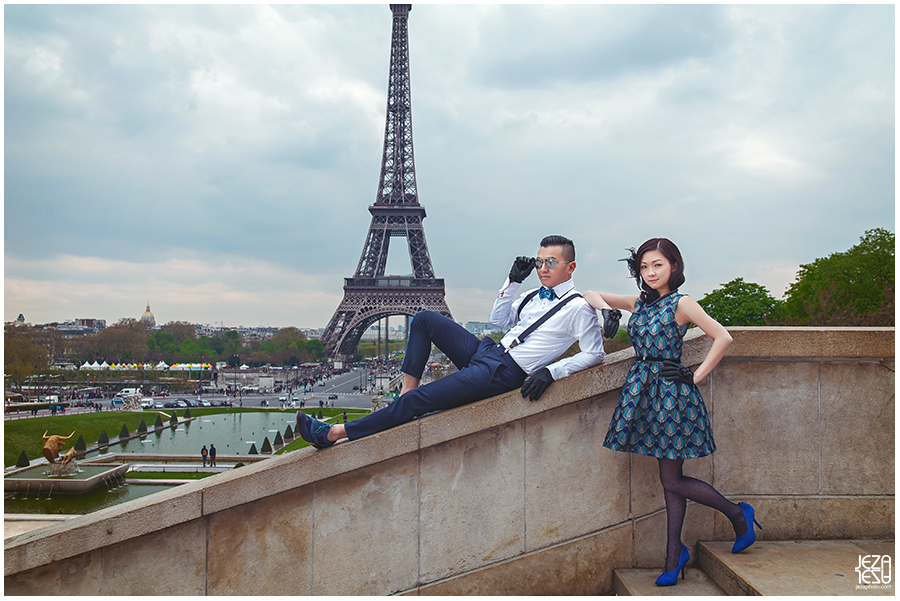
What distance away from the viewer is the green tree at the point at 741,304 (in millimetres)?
29562

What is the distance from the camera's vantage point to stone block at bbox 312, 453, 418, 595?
4086mm

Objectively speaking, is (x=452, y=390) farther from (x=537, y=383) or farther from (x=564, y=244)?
(x=564, y=244)

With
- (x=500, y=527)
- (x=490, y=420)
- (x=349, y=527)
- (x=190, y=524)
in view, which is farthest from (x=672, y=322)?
(x=190, y=524)

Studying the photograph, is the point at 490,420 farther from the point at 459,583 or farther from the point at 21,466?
the point at 21,466

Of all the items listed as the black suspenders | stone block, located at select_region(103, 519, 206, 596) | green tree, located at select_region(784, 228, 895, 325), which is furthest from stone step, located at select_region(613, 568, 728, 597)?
green tree, located at select_region(784, 228, 895, 325)

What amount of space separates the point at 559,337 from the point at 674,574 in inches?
71.6

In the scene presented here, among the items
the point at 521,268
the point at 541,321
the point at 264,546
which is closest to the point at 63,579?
the point at 264,546

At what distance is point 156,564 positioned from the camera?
13.1 ft

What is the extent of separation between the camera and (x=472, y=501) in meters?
4.13

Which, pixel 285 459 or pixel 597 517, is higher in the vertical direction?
pixel 285 459

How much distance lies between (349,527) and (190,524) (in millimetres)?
1178

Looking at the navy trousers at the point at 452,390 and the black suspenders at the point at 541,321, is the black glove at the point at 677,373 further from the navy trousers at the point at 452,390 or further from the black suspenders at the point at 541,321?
the navy trousers at the point at 452,390

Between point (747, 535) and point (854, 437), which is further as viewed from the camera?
point (854, 437)
